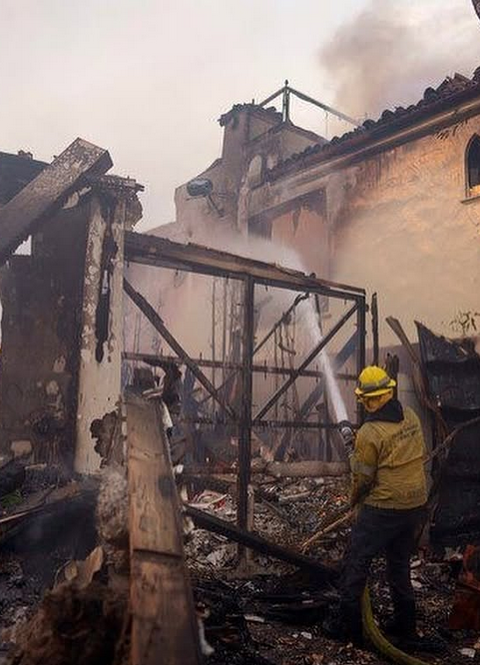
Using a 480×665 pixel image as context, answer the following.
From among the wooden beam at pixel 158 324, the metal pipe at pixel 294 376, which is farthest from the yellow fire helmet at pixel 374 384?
the metal pipe at pixel 294 376

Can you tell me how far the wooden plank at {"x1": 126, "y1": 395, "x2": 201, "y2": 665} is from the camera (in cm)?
194

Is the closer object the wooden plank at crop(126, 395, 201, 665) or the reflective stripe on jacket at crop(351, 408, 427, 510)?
the wooden plank at crop(126, 395, 201, 665)

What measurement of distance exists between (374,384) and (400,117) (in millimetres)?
7053

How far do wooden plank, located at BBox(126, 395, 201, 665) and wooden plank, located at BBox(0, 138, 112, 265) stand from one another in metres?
1.86

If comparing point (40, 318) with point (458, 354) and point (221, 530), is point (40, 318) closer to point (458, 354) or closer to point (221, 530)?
point (221, 530)

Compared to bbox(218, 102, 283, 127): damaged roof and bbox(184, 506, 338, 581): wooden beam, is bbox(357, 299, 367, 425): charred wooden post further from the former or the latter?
bbox(218, 102, 283, 127): damaged roof

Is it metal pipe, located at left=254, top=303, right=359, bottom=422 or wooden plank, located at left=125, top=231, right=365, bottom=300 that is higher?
wooden plank, located at left=125, top=231, right=365, bottom=300

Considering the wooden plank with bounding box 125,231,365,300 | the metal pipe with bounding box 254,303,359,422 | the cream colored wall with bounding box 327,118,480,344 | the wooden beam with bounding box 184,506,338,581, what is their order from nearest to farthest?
the wooden beam with bounding box 184,506,338,581, the wooden plank with bounding box 125,231,365,300, the metal pipe with bounding box 254,303,359,422, the cream colored wall with bounding box 327,118,480,344

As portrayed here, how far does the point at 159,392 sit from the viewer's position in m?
3.82

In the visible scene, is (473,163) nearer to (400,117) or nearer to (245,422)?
(400,117)

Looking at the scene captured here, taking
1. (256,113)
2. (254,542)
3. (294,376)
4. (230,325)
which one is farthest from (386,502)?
(256,113)

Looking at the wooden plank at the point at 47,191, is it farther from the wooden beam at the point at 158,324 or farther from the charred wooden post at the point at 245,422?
the charred wooden post at the point at 245,422

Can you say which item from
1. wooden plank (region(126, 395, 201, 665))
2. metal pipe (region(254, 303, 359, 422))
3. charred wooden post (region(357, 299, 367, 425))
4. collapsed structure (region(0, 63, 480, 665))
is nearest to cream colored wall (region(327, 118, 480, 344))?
collapsed structure (region(0, 63, 480, 665))

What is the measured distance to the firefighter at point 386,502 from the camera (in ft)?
14.5
